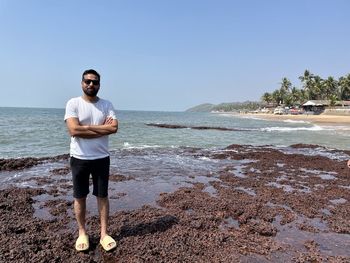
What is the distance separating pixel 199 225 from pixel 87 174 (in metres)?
2.29

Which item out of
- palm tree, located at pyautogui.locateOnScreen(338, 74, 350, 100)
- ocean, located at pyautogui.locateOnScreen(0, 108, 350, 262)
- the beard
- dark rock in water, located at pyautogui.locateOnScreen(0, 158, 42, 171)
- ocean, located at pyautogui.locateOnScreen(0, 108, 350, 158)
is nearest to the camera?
the beard

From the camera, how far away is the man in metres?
4.59

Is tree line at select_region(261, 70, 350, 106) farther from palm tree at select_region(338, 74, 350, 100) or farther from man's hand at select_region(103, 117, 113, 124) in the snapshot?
man's hand at select_region(103, 117, 113, 124)

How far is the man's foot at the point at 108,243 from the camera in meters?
4.68

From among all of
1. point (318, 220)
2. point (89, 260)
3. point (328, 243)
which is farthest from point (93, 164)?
point (318, 220)

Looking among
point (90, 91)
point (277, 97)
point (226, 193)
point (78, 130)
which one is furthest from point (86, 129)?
point (277, 97)

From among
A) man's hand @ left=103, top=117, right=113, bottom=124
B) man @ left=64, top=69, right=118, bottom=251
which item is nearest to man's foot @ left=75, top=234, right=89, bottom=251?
man @ left=64, top=69, right=118, bottom=251

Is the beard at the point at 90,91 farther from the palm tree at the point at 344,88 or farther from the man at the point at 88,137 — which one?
the palm tree at the point at 344,88

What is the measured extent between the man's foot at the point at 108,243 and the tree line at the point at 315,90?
9414cm

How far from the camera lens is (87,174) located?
4.72 m

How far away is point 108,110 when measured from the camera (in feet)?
15.9

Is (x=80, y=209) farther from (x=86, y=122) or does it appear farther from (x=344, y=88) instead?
(x=344, y=88)

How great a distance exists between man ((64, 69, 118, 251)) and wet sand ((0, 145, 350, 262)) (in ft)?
1.95

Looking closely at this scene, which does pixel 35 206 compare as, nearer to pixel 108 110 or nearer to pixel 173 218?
pixel 173 218
